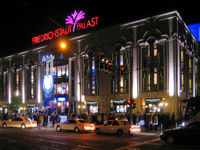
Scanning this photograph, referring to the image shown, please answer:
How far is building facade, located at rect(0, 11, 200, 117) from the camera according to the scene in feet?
114

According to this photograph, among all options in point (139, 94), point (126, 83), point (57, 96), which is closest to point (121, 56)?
point (126, 83)

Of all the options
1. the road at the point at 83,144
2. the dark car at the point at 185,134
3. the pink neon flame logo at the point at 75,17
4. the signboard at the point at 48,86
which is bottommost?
the road at the point at 83,144

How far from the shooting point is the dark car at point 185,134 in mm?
15719

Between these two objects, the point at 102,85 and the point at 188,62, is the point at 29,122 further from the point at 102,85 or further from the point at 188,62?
the point at 188,62

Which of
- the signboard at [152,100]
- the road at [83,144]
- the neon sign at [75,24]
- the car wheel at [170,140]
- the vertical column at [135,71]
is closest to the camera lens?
the road at [83,144]

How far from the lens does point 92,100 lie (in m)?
42.8

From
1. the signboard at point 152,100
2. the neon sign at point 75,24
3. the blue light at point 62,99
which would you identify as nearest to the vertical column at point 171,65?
the signboard at point 152,100

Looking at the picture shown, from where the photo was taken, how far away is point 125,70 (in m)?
38.3

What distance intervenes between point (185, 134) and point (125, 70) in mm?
22860

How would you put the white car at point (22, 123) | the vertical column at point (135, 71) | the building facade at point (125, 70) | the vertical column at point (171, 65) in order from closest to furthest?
1. the white car at point (22, 123)
2. the vertical column at point (171, 65)
3. the building facade at point (125, 70)
4. the vertical column at point (135, 71)

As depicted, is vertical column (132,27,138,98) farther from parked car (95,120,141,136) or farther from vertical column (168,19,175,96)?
parked car (95,120,141,136)

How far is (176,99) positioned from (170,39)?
8117 mm

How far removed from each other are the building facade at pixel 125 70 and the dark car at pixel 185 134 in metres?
10.9

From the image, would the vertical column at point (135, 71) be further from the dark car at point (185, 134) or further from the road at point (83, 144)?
the dark car at point (185, 134)
